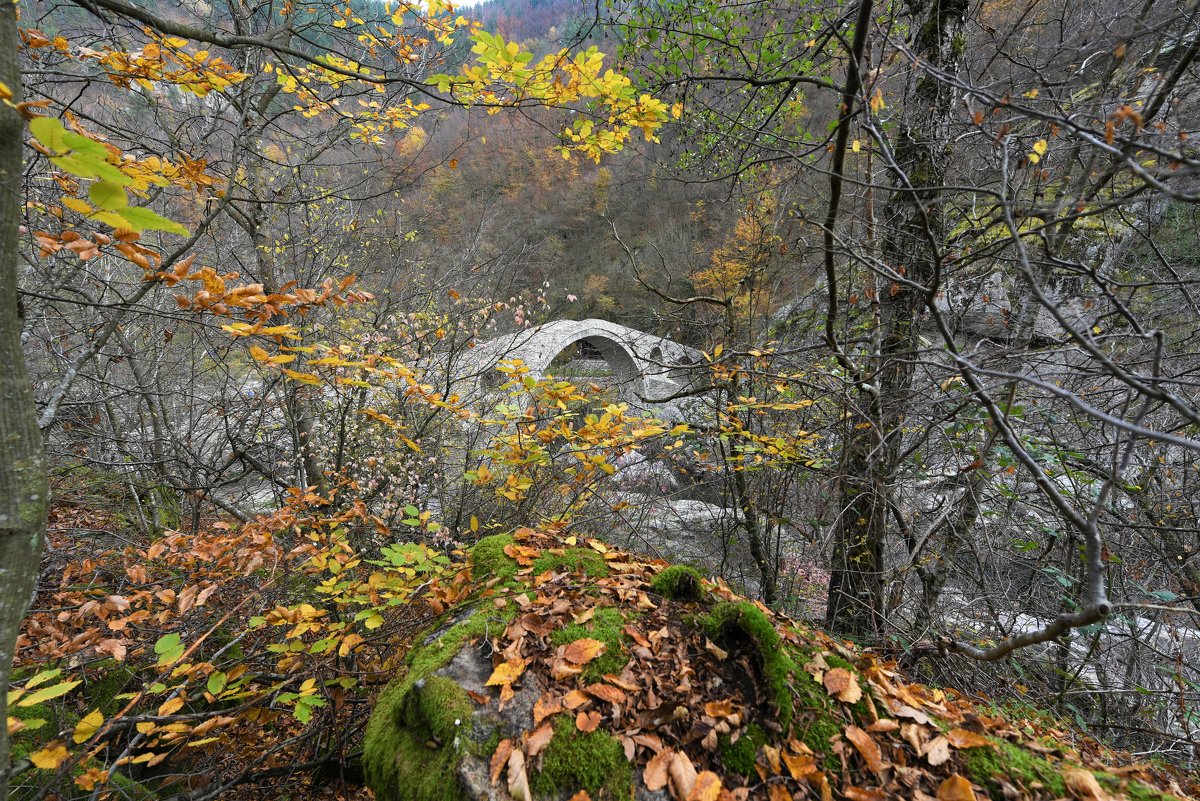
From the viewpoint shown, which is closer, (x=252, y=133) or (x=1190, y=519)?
(x=1190, y=519)

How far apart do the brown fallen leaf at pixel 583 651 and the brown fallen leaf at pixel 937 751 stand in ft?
2.73

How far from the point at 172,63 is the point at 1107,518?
5.24m

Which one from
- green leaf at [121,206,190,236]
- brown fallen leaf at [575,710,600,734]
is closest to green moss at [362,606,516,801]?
brown fallen leaf at [575,710,600,734]

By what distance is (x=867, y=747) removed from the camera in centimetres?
115

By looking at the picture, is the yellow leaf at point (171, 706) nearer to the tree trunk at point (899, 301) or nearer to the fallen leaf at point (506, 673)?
the fallen leaf at point (506, 673)

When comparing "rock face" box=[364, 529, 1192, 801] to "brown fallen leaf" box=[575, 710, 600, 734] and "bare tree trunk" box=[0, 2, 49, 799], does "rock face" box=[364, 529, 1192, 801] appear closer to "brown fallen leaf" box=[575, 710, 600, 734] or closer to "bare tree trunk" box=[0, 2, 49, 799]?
"brown fallen leaf" box=[575, 710, 600, 734]

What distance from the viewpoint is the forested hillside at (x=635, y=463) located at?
1.19 metres

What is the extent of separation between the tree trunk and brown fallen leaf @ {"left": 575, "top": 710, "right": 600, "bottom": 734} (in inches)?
71.1

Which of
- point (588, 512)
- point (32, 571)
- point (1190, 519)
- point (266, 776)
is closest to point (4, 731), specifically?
point (32, 571)

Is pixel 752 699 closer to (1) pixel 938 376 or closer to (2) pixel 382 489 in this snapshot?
(1) pixel 938 376

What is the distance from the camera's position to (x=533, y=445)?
2816 millimetres

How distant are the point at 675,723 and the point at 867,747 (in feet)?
1.50

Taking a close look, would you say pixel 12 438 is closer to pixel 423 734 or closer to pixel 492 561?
pixel 423 734

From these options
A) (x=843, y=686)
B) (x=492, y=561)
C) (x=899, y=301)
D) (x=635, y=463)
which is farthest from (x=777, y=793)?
(x=899, y=301)
